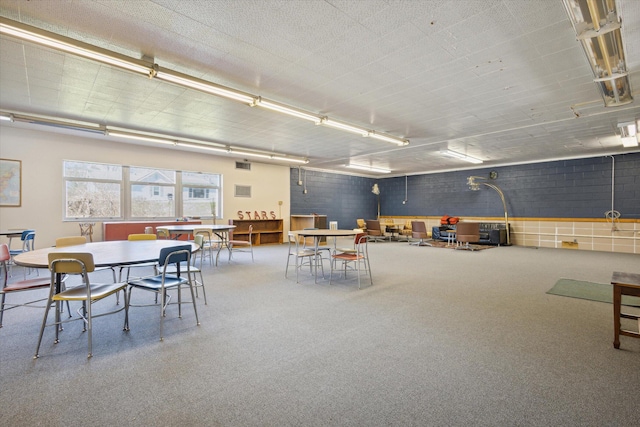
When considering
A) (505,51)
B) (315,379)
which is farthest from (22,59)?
(505,51)

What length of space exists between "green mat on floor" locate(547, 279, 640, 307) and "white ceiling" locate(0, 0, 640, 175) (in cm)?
291

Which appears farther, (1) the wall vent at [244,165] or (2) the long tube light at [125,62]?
(1) the wall vent at [244,165]

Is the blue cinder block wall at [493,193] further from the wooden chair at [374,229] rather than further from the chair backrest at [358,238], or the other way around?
the chair backrest at [358,238]

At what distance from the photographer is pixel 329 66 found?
371 centimetres

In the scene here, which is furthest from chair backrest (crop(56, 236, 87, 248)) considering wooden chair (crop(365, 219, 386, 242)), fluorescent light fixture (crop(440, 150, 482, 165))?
fluorescent light fixture (crop(440, 150, 482, 165))

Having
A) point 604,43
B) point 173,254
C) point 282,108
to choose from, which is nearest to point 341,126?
point 282,108

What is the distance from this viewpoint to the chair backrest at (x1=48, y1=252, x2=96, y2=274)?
2.45 metres

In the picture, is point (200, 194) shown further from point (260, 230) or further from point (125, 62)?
point (125, 62)

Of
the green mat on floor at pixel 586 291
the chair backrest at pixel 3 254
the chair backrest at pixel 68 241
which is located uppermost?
the chair backrest at pixel 68 241

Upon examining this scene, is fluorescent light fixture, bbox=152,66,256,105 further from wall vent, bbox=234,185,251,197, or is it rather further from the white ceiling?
wall vent, bbox=234,185,251,197

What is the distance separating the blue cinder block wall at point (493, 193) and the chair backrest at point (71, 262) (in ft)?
30.7

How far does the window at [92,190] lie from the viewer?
7.25 metres

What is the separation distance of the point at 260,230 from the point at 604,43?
30.7ft

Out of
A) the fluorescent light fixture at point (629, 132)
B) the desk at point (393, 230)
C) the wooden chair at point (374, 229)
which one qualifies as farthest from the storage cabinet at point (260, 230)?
the fluorescent light fixture at point (629, 132)
